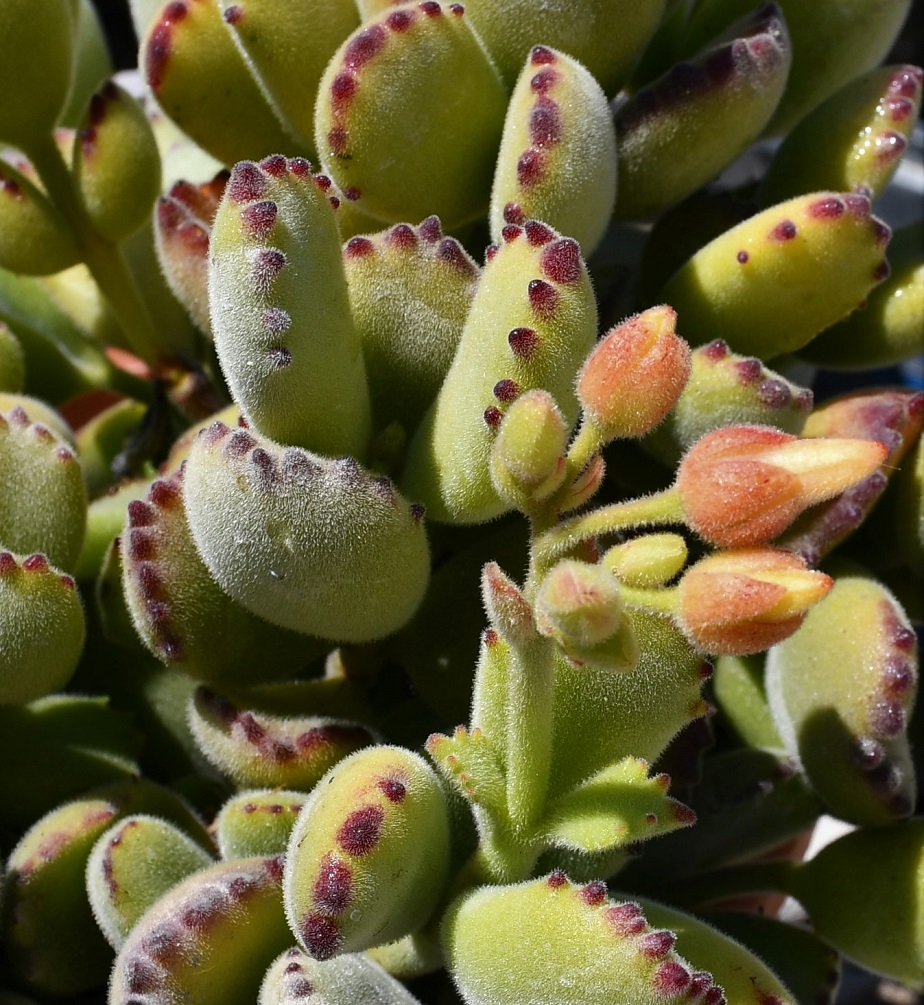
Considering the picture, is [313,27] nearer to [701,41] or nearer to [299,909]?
[701,41]

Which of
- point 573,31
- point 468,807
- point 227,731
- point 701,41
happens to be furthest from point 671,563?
point 701,41

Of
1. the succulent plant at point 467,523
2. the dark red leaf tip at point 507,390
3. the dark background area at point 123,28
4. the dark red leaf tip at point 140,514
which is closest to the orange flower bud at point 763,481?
the succulent plant at point 467,523

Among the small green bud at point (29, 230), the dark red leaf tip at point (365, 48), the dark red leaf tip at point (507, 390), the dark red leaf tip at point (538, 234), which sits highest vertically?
the dark red leaf tip at point (365, 48)

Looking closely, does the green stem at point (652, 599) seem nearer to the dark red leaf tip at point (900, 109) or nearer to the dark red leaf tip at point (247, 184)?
the dark red leaf tip at point (247, 184)

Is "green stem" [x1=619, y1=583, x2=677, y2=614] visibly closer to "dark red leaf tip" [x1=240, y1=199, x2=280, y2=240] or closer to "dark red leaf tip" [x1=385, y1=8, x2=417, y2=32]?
"dark red leaf tip" [x1=240, y1=199, x2=280, y2=240]

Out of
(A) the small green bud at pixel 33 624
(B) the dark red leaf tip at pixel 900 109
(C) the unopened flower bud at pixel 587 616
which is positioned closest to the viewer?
(C) the unopened flower bud at pixel 587 616

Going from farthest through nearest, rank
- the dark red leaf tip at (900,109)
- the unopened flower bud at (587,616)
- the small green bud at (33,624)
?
the dark red leaf tip at (900,109) < the small green bud at (33,624) < the unopened flower bud at (587,616)

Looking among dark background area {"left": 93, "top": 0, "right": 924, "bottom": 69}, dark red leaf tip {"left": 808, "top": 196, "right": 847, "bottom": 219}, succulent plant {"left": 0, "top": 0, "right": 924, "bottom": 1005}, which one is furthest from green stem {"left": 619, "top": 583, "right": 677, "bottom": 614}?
dark background area {"left": 93, "top": 0, "right": 924, "bottom": 69}

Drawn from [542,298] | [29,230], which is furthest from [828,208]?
[29,230]
